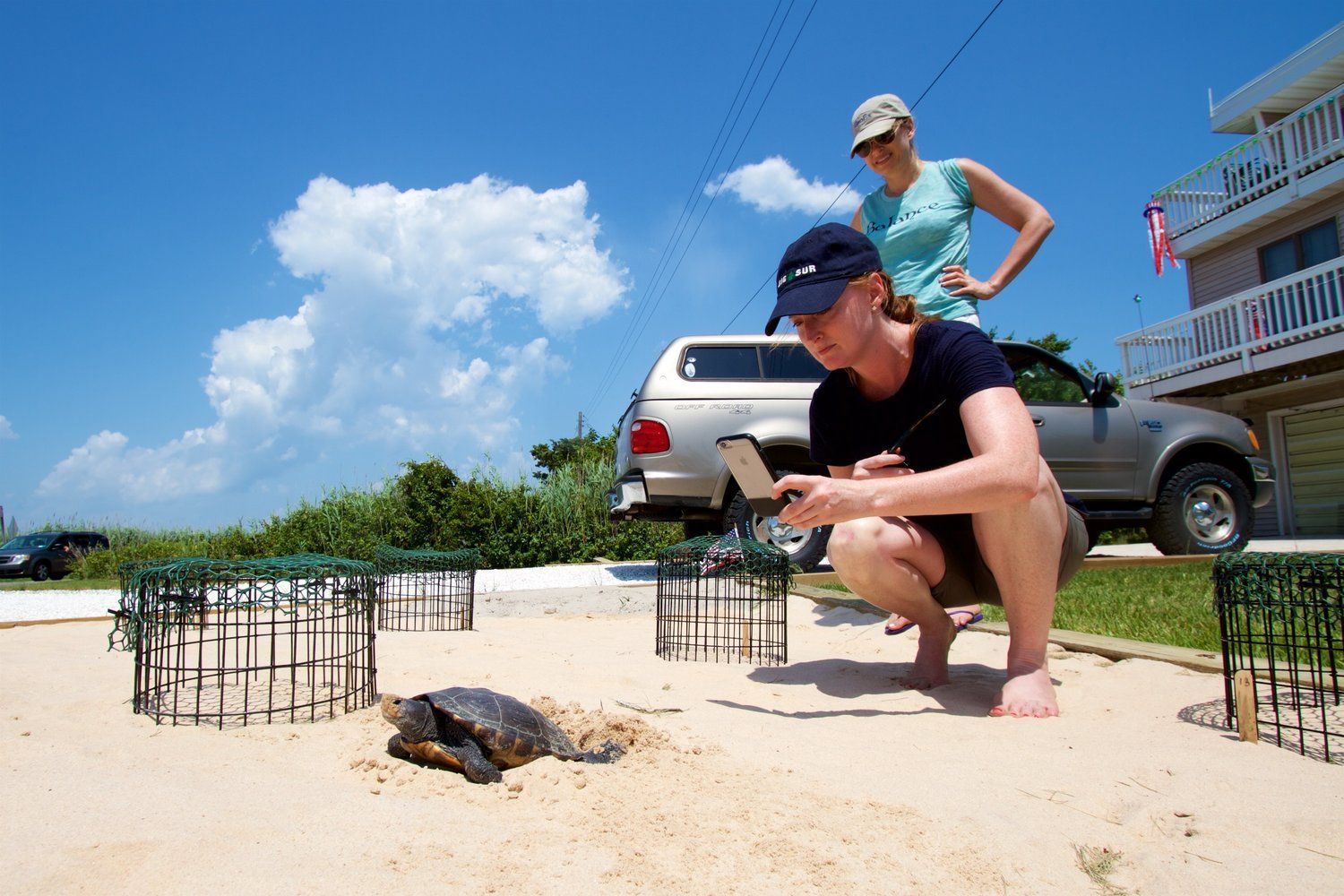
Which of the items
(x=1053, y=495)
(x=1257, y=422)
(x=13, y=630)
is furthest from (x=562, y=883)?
(x=1257, y=422)

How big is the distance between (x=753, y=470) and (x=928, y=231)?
5.34 ft

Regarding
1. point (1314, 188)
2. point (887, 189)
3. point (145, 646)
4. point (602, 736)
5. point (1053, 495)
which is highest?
point (1314, 188)

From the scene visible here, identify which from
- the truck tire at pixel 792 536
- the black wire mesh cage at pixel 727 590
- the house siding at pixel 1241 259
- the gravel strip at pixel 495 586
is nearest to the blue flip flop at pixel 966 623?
the black wire mesh cage at pixel 727 590

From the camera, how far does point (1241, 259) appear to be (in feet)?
50.8

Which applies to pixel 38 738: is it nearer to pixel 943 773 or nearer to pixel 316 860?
pixel 316 860

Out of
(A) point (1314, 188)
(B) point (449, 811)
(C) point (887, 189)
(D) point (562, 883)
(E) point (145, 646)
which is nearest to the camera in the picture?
(D) point (562, 883)

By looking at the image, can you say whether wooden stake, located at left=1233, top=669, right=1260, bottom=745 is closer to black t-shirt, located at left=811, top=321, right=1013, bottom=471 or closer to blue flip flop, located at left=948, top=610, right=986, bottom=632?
black t-shirt, located at left=811, top=321, right=1013, bottom=471

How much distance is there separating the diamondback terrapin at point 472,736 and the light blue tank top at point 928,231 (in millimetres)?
2342

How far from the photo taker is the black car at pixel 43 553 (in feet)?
67.1

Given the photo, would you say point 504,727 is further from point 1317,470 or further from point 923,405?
point 1317,470

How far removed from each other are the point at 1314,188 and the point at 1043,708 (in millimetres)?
15200

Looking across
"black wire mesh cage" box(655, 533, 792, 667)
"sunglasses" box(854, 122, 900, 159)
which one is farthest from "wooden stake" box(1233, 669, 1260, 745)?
"sunglasses" box(854, 122, 900, 159)

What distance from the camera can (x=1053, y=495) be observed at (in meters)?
2.58

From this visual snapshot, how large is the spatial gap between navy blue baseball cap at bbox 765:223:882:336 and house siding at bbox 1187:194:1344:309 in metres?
15.5
